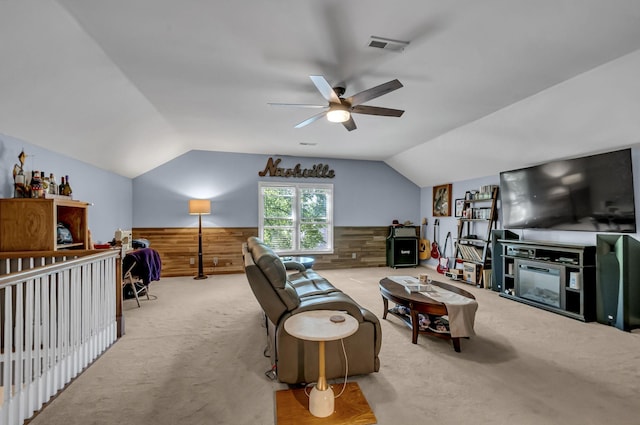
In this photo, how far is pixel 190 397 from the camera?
2025 millimetres

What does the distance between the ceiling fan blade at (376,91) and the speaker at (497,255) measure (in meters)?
3.55

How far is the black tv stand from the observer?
11.4ft

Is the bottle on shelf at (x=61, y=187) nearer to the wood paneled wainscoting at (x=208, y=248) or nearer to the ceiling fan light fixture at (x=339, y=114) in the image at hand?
the wood paneled wainscoting at (x=208, y=248)

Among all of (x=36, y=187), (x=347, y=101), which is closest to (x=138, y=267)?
(x=36, y=187)

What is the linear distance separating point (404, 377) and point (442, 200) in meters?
5.17

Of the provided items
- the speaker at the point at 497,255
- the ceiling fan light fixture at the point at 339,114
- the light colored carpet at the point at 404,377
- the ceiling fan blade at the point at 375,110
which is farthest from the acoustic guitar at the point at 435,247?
the ceiling fan light fixture at the point at 339,114

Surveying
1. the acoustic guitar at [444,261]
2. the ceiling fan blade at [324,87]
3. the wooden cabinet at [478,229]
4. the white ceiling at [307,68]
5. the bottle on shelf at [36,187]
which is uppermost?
the white ceiling at [307,68]

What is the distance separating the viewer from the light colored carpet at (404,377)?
1847mm

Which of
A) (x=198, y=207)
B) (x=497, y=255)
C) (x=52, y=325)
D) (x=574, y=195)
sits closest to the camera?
(x=52, y=325)

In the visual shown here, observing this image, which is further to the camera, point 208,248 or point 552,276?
point 208,248

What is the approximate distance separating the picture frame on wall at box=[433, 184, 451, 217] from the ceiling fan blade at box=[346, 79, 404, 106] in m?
4.53

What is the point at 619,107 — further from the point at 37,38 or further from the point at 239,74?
the point at 37,38

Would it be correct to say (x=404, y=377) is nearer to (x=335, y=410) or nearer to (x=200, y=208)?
(x=335, y=410)

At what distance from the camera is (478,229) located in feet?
18.8
